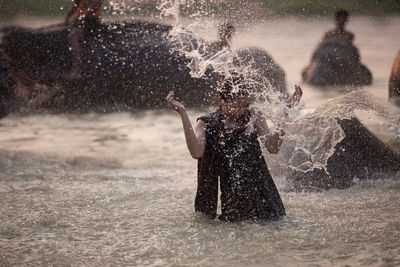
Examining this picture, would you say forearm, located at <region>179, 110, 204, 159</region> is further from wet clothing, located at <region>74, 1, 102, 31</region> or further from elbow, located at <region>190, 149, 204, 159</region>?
wet clothing, located at <region>74, 1, 102, 31</region>

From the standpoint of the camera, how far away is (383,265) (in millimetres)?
3010

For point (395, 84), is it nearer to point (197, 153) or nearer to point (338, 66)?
point (338, 66)

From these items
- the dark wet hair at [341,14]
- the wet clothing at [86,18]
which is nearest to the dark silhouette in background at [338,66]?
the dark wet hair at [341,14]

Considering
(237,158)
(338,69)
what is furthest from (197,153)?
(338,69)

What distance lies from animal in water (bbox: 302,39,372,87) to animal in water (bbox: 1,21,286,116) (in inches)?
34.1

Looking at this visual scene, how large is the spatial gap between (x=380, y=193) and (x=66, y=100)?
4.48 m

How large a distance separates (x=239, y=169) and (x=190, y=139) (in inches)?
16.8

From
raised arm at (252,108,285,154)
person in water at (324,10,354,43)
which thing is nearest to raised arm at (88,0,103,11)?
person in water at (324,10,354,43)

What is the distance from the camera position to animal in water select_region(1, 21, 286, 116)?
281 inches

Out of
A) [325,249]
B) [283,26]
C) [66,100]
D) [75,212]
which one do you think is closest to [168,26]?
[66,100]

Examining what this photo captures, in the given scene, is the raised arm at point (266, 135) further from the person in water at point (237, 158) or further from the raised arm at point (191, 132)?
the raised arm at point (191, 132)

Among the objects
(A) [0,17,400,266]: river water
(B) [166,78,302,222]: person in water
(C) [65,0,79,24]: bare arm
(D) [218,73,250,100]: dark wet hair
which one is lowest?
(A) [0,17,400,266]: river water

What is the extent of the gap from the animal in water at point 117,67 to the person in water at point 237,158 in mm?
3481

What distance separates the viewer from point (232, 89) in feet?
11.9
